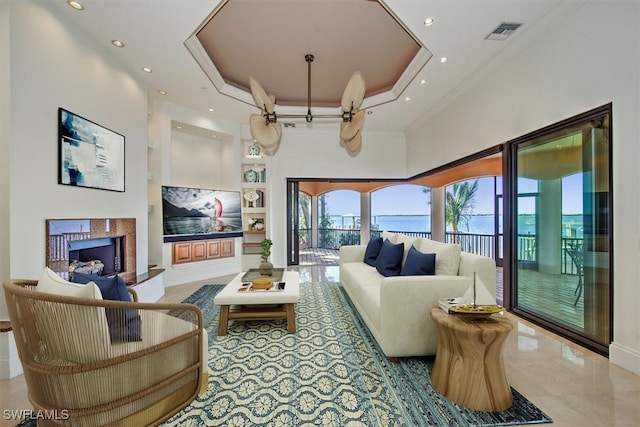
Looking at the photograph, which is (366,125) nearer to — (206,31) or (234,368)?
(206,31)

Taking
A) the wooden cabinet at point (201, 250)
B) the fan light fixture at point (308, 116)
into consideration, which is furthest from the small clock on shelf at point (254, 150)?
the fan light fixture at point (308, 116)

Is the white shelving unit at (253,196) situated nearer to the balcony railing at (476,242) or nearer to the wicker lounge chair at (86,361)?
the balcony railing at (476,242)

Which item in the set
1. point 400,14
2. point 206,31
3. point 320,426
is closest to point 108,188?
point 206,31

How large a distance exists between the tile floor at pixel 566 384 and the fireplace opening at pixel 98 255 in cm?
121

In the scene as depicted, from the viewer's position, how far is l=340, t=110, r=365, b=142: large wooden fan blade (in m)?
3.06

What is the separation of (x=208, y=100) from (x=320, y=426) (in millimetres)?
4915

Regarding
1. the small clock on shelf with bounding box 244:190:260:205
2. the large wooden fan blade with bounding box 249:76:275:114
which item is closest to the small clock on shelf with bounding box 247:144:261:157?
the small clock on shelf with bounding box 244:190:260:205

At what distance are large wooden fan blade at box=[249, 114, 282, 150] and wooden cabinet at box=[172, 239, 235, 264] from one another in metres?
2.93

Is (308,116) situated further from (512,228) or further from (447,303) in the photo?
(512,228)

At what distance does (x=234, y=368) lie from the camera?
2164 mm

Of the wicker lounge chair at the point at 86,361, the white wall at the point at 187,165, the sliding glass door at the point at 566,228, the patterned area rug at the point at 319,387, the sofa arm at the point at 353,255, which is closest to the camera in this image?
the wicker lounge chair at the point at 86,361

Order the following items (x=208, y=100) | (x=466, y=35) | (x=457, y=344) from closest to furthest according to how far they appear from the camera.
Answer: (x=457, y=344), (x=466, y=35), (x=208, y=100)

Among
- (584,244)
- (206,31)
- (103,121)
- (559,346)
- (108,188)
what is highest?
(206,31)

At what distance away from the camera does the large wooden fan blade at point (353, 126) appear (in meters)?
3.06
